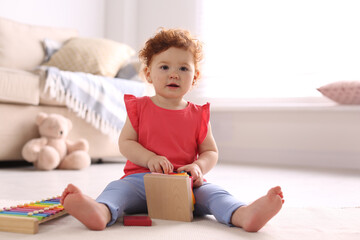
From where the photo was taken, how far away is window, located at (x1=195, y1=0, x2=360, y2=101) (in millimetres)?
2572

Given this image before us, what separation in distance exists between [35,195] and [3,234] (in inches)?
19.6

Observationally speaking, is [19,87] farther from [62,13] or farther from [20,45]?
[62,13]

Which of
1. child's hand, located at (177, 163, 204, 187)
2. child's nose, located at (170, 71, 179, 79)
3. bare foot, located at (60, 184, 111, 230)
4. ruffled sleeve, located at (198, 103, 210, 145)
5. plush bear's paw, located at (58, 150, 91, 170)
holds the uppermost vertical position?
child's nose, located at (170, 71, 179, 79)

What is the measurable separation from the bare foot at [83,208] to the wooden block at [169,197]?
0.47ft

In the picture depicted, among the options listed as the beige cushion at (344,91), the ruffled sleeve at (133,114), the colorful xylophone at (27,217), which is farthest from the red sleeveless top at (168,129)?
the beige cushion at (344,91)

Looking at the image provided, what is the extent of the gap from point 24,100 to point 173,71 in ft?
3.91

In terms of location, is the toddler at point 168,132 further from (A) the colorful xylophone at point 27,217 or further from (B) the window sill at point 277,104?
(B) the window sill at point 277,104

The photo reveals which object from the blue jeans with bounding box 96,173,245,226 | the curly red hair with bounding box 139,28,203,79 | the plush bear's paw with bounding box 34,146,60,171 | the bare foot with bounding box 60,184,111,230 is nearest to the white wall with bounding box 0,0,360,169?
the plush bear's paw with bounding box 34,146,60,171

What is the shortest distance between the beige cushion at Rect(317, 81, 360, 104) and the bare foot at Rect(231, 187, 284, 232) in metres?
1.59

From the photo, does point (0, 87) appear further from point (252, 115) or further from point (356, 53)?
point (356, 53)

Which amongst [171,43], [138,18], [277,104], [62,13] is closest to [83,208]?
[171,43]

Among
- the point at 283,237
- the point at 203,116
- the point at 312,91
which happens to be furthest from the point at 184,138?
the point at 312,91

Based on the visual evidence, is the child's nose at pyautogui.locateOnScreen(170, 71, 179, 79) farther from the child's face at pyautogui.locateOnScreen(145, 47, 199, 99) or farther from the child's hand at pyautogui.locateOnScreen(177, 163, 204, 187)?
the child's hand at pyautogui.locateOnScreen(177, 163, 204, 187)

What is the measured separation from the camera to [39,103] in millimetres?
2135
